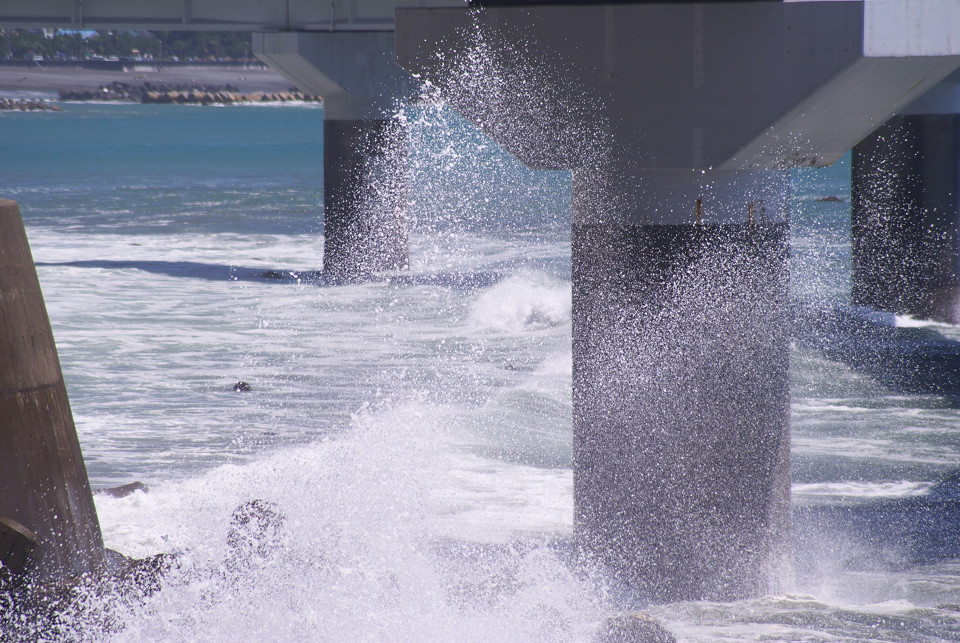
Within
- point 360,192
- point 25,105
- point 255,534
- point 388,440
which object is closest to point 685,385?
point 255,534

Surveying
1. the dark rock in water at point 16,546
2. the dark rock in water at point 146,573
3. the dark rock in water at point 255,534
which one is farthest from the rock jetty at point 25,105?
the dark rock in water at point 16,546

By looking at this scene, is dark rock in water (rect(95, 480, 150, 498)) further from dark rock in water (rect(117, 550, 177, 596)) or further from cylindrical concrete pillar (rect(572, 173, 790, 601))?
cylindrical concrete pillar (rect(572, 173, 790, 601))

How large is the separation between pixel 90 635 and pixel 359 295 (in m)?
15.7

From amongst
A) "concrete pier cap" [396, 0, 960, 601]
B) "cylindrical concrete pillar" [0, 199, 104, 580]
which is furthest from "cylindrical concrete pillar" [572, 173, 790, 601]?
"cylindrical concrete pillar" [0, 199, 104, 580]

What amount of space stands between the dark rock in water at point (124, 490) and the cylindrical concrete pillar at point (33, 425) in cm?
316

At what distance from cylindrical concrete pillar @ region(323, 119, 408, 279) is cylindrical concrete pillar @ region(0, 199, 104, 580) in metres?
18.4

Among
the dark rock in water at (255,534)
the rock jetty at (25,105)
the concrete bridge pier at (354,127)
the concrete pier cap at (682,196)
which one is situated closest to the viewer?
the concrete pier cap at (682,196)

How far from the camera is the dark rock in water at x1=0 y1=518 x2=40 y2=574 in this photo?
5039 millimetres

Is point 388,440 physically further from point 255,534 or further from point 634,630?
point 634,630

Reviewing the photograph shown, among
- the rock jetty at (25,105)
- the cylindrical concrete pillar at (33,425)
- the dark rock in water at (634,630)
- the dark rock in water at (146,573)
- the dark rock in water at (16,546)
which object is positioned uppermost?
the rock jetty at (25,105)

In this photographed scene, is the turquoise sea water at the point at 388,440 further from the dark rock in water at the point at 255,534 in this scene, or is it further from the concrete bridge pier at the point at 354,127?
the concrete bridge pier at the point at 354,127

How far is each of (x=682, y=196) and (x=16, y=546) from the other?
11.4 feet

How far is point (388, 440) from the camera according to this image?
28.9 ft

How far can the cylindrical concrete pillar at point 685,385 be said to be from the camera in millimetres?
5285
